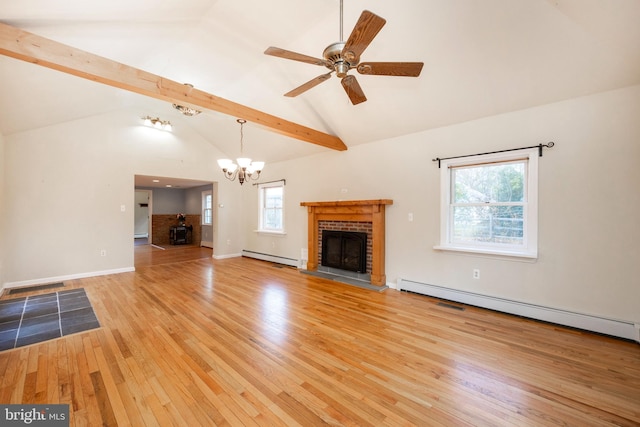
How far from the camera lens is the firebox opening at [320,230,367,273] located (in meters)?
4.75

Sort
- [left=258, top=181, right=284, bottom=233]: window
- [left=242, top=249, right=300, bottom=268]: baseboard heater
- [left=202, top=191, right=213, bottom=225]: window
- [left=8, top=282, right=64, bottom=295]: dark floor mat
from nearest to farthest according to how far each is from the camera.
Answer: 1. [left=8, top=282, right=64, bottom=295]: dark floor mat
2. [left=242, top=249, right=300, bottom=268]: baseboard heater
3. [left=258, top=181, right=284, bottom=233]: window
4. [left=202, top=191, right=213, bottom=225]: window

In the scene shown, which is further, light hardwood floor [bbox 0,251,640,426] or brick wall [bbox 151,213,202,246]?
brick wall [bbox 151,213,202,246]

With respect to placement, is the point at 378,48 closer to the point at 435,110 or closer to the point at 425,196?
the point at 435,110

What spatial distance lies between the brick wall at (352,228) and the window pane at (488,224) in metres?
1.37

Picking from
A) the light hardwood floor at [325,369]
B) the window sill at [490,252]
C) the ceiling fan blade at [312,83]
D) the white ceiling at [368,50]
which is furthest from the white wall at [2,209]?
the window sill at [490,252]

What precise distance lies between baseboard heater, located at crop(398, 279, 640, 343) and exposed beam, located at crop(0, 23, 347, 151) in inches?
147

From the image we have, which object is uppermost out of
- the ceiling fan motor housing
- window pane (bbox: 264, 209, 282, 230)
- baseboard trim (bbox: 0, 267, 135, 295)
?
the ceiling fan motor housing

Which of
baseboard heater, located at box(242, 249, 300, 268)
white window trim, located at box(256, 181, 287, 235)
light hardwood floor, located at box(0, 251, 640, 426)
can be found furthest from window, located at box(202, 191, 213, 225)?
light hardwood floor, located at box(0, 251, 640, 426)

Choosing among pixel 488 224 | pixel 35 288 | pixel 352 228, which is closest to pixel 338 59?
pixel 488 224

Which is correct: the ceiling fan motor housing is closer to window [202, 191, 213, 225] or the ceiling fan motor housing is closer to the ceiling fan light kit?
the ceiling fan light kit

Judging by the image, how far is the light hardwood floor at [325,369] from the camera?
1696mm

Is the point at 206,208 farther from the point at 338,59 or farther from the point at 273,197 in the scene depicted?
the point at 338,59

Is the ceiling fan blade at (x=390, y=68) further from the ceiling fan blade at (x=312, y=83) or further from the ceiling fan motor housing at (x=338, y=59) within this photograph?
the ceiling fan blade at (x=312, y=83)

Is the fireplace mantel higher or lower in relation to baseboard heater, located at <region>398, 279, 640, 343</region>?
higher
